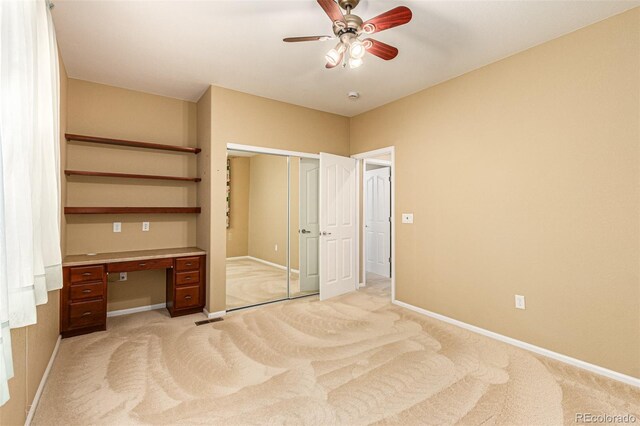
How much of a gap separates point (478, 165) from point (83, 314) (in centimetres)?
429

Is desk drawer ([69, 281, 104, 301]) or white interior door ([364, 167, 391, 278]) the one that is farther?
white interior door ([364, 167, 391, 278])

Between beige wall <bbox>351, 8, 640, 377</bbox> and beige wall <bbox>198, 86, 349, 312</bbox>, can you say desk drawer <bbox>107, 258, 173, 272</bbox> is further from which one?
beige wall <bbox>351, 8, 640, 377</bbox>

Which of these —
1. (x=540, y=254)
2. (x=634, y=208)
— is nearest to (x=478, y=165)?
(x=540, y=254)

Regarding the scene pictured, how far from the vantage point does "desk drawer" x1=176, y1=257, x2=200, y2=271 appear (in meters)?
3.57

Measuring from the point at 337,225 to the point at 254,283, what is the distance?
5.49 feet

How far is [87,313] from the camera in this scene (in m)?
3.09

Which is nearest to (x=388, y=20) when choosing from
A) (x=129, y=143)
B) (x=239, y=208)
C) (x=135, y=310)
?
(x=129, y=143)

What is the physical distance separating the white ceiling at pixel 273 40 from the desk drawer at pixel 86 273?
205cm

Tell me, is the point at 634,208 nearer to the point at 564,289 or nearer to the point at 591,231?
the point at 591,231

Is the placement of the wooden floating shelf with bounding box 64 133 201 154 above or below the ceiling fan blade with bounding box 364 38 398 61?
below

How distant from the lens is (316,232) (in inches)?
182

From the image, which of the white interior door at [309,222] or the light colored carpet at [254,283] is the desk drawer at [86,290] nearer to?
the light colored carpet at [254,283]

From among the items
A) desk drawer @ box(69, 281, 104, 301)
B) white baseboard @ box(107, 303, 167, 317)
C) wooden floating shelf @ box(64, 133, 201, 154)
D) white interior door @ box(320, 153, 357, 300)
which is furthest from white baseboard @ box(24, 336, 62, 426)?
white interior door @ box(320, 153, 357, 300)

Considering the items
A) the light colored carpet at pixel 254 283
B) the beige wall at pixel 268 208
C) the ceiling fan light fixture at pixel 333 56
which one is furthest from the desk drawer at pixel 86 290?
the ceiling fan light fixture at pixel 333 56
